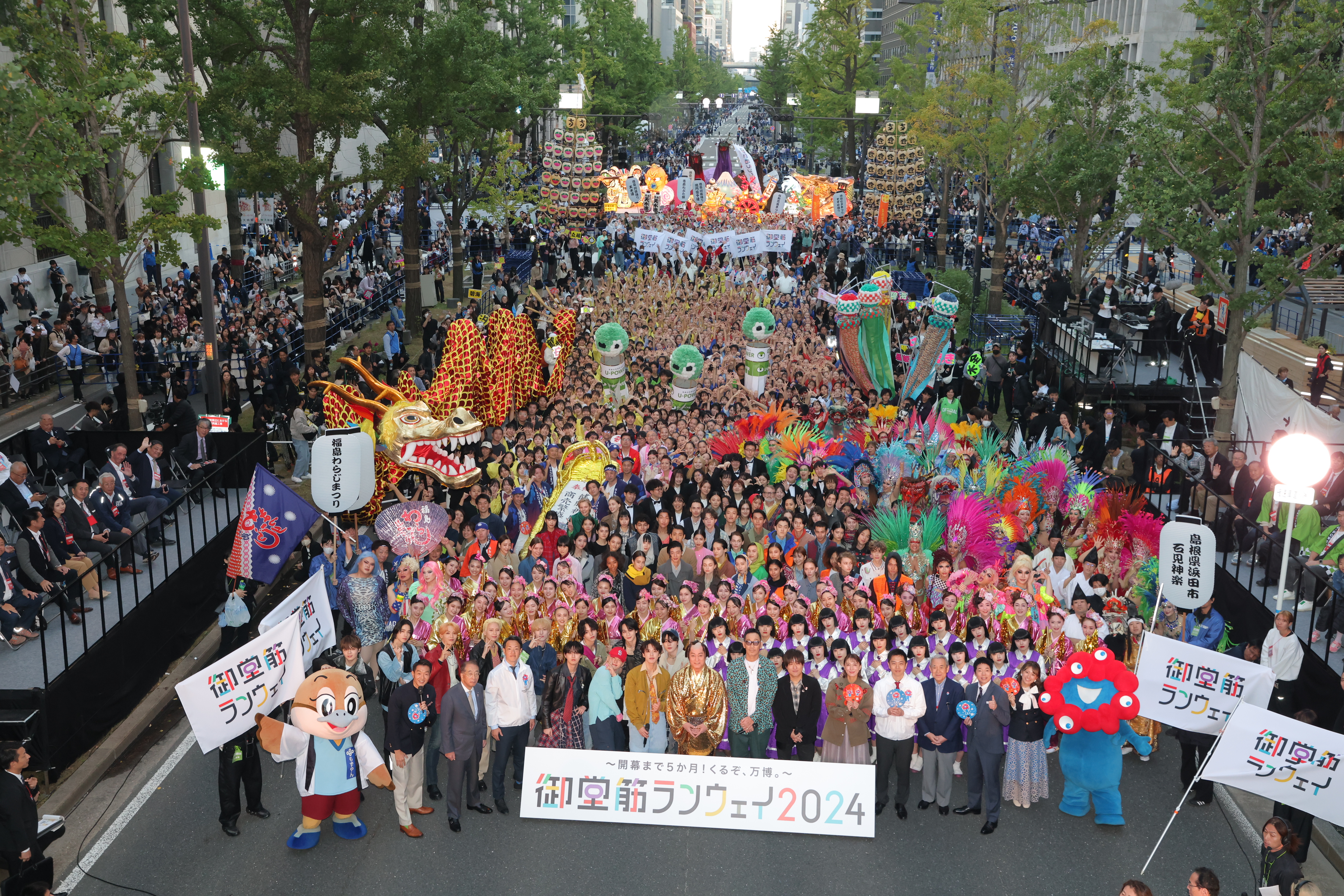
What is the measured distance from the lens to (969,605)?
10.6 metres

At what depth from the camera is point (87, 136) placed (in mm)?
17438

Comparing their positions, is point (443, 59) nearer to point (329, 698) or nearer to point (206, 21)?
point (206, 21)

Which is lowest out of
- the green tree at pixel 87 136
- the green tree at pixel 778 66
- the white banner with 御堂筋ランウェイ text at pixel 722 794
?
the white banner with 御堂筋ランウェイ text at pixel 722 794

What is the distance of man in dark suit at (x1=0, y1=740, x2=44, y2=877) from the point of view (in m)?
7.58

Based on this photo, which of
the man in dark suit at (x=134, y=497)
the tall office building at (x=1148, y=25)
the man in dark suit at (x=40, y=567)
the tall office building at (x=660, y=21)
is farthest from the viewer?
the tall office building at (x=660, y=21)

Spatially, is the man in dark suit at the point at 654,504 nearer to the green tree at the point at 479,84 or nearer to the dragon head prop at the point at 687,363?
the dragon head prop at the point at 687,363

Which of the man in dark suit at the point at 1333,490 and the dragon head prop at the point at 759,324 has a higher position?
the dragon head prop at the point at 759,324

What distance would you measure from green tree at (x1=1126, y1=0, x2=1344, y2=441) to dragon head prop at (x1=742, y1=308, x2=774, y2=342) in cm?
598

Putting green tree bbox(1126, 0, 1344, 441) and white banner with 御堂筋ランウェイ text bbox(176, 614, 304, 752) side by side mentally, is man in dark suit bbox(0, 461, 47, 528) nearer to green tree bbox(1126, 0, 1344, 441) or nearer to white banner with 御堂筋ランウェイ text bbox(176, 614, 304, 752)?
white banner with 御堂筋ランウェイ text bbox(176, 614, 304, 752)

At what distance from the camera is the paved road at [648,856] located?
848cm

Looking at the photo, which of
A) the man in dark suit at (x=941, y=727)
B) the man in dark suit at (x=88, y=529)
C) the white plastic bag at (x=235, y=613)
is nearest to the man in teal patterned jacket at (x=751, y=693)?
the man in dark suit at (x=941, y=727)

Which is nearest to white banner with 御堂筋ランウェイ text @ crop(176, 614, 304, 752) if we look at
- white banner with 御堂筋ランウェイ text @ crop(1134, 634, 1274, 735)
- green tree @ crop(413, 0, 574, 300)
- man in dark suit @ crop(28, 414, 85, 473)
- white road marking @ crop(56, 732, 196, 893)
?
white road marking @ crop(56, 732, 196, 893)

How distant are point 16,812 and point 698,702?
15.8 ft

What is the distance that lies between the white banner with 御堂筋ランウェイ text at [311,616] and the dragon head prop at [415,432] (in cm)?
418
